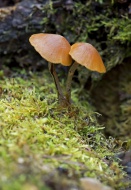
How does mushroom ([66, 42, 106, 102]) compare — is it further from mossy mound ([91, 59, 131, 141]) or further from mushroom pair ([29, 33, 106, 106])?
mossy mound ([91, 59, 131, 141])

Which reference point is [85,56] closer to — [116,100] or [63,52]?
[63,52]

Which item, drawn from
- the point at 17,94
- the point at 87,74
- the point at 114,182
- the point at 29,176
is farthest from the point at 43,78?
the point at 29,176

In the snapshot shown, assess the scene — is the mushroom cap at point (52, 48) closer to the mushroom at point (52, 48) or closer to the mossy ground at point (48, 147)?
the mushroom at point (52, 48)

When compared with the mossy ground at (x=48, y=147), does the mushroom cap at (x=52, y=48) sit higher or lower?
higher

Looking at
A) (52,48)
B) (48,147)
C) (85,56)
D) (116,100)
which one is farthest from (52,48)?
(116,100)

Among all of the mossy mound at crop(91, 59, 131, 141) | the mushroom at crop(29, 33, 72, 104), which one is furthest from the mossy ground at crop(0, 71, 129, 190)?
the mossy mound at crop(91, 59, 131, 141)

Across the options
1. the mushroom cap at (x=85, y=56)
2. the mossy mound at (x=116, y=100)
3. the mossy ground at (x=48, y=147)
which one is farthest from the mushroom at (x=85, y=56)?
the mossy mound at (x=116, y=100)

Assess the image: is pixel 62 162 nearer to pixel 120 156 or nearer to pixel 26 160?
pixel 26 160
